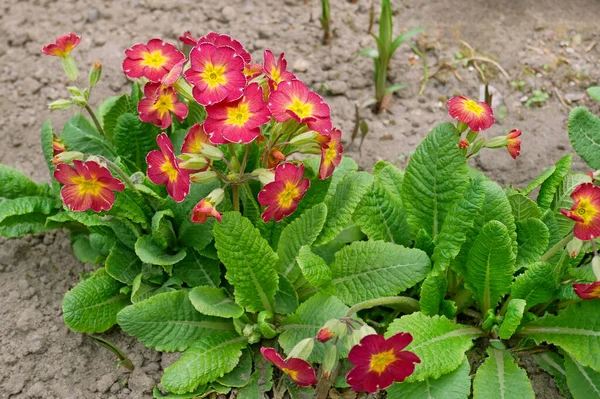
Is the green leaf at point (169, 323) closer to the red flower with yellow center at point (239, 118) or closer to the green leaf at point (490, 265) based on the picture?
the red flower with yellow center at point (239, 118)

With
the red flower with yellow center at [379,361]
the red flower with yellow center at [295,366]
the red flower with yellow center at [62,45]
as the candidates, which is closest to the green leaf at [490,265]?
the red flower with yellow center at [379,361]

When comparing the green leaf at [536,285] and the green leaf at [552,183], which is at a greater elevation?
the green leaf at [552,183]

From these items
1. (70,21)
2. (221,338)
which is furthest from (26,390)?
(70,21)

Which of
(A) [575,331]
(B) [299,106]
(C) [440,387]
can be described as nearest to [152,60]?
(B) [299,106]

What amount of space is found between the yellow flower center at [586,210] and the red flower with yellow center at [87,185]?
152cm

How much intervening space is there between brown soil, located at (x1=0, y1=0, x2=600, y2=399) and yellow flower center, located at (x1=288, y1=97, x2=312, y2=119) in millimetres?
1127

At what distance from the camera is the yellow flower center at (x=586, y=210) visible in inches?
87.3

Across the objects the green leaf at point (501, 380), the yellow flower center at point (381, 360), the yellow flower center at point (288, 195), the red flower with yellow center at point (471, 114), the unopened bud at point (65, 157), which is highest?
the red flower with yellow center at point (471, 114)

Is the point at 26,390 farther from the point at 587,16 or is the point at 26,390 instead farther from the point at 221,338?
the point at 587,16

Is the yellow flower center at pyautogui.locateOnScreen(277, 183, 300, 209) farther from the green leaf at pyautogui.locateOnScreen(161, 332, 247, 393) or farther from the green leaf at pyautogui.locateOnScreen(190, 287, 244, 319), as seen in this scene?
the green leaf at pyautogui.locateOnScreen(161, 332, 247, 393)

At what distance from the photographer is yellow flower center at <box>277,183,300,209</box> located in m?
2.32

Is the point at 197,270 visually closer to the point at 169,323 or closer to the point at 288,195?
the point at 169,323

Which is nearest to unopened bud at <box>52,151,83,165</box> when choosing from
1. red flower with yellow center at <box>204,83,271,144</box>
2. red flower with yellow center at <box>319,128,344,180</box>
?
red flower with yellow center at <box>204,83,271,144</box>

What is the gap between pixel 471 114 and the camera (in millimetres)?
2512
